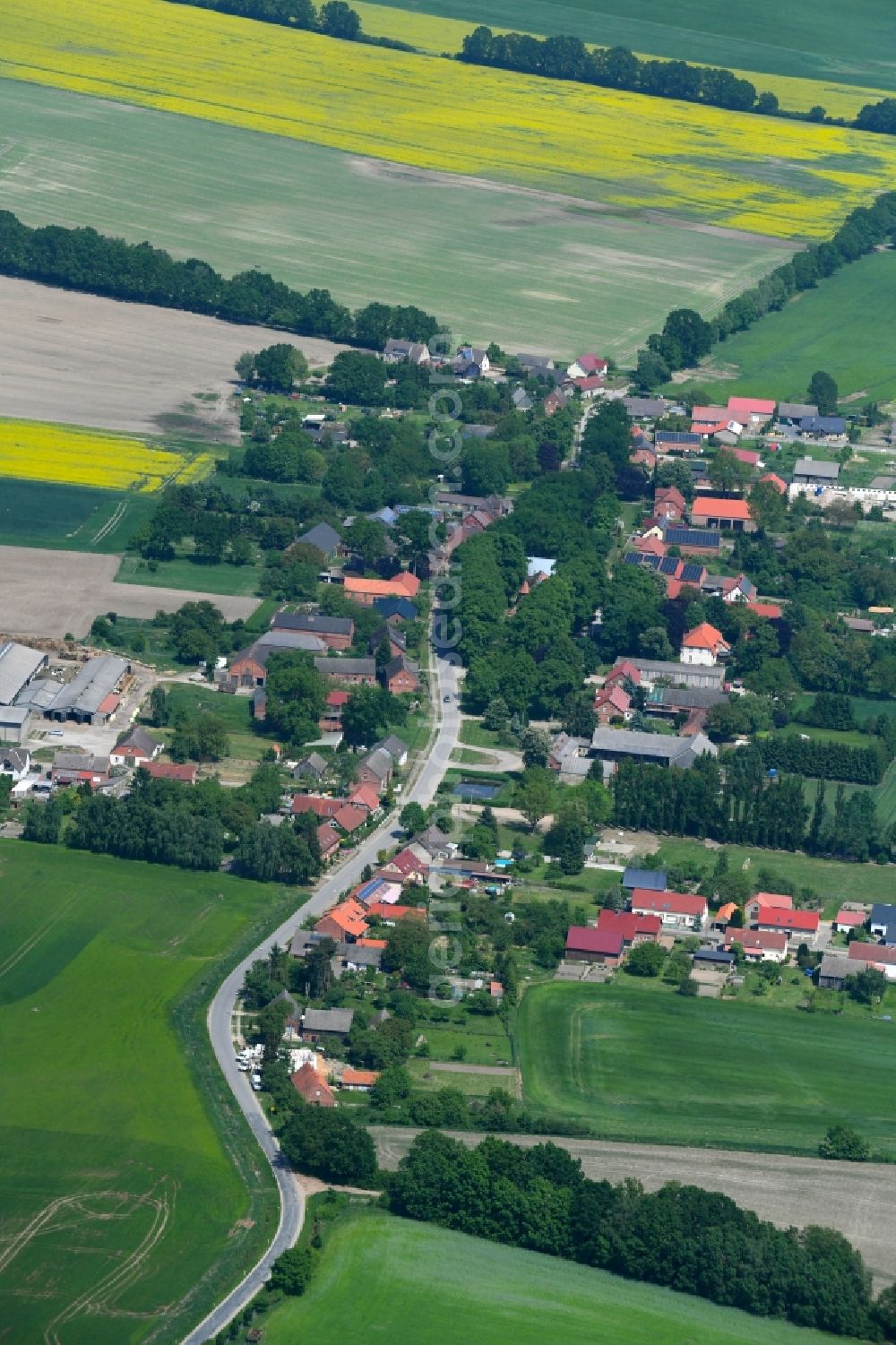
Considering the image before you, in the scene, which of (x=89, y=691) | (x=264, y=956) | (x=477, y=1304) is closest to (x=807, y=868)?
(x=264, y=956)

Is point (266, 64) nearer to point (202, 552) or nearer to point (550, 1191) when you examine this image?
point (202, 552)

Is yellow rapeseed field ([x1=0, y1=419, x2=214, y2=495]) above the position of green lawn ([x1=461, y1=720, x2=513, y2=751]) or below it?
above

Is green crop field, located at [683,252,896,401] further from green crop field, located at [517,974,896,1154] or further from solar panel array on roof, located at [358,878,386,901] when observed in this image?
green crop field, located at [517,974,896,1154]

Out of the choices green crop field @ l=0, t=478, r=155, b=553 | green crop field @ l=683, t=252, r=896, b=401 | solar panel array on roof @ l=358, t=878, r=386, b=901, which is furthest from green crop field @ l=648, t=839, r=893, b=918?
green crop field @ l=683, t=252, r=896, b=401

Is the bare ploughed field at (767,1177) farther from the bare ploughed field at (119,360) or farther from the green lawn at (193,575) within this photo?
the bare ploughed field at (119,360)

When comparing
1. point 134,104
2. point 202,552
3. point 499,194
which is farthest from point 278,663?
point 134,104

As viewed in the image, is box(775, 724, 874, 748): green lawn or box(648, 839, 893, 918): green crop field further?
box(775, 724, 874, 748): green lawn
